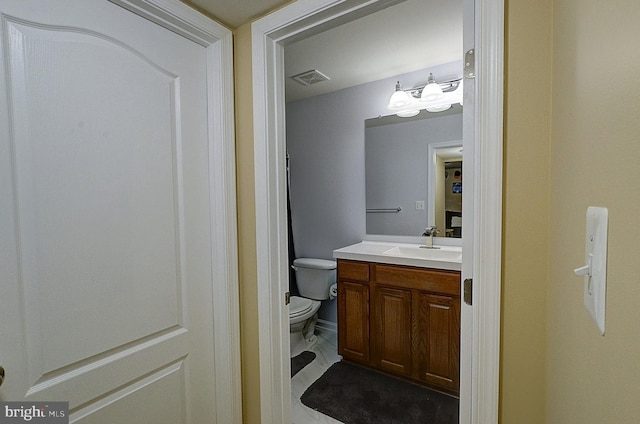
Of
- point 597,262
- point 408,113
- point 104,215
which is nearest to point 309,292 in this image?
point 408,113

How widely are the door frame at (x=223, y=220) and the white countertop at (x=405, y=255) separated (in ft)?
3.46

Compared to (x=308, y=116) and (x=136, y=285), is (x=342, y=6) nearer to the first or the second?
(x=136, y=285)

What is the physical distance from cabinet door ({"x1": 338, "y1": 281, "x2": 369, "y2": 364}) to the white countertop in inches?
→ 8.6

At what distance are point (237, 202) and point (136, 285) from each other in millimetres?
484

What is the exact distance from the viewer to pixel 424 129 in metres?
2.29

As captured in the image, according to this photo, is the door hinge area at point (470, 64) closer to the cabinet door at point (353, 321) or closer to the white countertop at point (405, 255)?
the white countertop at point (405, 255)

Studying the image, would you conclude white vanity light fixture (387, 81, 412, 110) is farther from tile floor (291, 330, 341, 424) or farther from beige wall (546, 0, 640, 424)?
tile floor (291, 330, 341, 424)

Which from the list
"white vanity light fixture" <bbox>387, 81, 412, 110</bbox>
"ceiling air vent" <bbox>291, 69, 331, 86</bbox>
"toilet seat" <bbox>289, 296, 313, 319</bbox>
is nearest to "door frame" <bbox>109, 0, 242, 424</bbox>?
"toilet seat" <bbox>289, 296, 313, 319</bbox>

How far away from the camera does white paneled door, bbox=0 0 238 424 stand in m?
0.75

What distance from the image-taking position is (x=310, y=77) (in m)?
2.34

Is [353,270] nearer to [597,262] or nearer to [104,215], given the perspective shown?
[104,215]

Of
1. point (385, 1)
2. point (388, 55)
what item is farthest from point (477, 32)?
point (388, 55)

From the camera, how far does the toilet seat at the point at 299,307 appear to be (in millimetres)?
2271

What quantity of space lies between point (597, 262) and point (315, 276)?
95.7 inches
